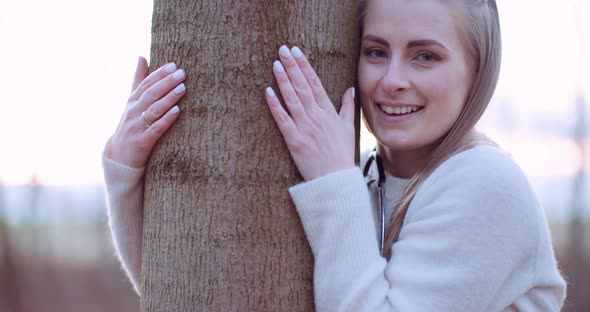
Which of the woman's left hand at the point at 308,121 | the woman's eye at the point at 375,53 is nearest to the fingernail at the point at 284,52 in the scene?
the woman's left hand at the point at 308,121

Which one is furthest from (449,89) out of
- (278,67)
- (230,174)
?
(230,174)

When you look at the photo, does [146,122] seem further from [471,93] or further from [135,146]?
[471,93]

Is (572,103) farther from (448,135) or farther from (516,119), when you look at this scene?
(448,135)

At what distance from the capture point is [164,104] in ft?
5.55

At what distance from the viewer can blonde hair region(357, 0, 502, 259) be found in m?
1.88

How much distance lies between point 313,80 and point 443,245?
51 cm

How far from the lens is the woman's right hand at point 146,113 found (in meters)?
1.68

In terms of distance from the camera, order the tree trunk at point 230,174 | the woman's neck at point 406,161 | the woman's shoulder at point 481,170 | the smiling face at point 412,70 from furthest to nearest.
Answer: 1. the woman's neck at point 406,161
2. the smiling face at point 412,70
3. the woman's shoulder at point 481,170
4. the tree trunk at point 230,174

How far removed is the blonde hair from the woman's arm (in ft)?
1.89

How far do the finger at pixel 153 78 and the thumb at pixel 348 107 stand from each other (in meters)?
0.44

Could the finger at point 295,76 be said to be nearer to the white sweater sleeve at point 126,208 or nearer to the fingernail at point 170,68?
the fingernail at point 170,68

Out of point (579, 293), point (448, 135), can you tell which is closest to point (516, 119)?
point (579, 293)

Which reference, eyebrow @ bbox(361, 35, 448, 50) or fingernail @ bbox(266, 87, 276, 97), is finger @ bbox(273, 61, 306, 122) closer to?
fingernail @ bbox(266, 87, 276, 97)

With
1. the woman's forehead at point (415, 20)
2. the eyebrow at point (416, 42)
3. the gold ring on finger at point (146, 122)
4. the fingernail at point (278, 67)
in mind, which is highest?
the woman's forehead at point (415, 20)
